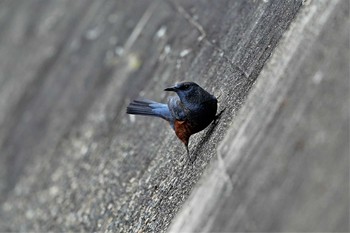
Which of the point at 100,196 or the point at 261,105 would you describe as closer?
the point at 261,105

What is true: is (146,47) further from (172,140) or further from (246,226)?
(246,226)

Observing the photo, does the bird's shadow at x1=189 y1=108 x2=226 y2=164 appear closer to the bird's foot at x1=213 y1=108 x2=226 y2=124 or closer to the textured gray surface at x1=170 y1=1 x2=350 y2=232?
the bird's foot at x1=213 y1=108 x2=226 y2=124

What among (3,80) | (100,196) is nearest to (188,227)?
(100,196)

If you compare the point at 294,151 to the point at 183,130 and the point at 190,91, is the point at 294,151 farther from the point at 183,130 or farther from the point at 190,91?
the point at 183,130

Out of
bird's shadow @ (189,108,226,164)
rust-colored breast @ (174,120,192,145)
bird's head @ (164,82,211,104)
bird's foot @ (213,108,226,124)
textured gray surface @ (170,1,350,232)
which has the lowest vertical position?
bird's shadow @ (189,108,226,164)

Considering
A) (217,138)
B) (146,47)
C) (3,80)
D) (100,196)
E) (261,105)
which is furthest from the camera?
(3,80)

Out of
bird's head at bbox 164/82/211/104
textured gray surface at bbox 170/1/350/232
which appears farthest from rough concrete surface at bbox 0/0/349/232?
bird's head at bbox 164/82/211/104

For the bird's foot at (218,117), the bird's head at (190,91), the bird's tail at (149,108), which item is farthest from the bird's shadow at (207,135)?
the bird's tail at (149,108)

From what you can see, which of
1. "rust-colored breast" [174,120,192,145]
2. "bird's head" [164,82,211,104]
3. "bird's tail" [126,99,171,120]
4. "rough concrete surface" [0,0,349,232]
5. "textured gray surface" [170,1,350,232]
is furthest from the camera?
"bird's tail" [126,99,171,120]

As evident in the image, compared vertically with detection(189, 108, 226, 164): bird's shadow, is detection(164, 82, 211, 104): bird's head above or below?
above
